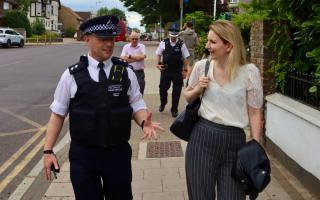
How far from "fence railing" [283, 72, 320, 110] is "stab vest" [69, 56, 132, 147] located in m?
2.84

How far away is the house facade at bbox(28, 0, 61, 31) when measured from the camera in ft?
332

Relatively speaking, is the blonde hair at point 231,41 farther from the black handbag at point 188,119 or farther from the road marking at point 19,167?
the road marking at point 19,167

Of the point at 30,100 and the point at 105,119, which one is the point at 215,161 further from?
the point at 30,100

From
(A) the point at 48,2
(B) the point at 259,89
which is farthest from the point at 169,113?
(A) the point at 48,2

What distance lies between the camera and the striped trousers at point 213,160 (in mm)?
3840

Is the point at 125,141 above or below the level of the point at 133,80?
below

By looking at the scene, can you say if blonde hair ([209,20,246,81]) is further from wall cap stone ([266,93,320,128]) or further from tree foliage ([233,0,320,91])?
tree foliage ([233,0,320,91])

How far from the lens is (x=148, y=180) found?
21.1ft

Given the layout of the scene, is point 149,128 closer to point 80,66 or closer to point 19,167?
point 80,66

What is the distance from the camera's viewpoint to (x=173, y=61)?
10883 millimetres

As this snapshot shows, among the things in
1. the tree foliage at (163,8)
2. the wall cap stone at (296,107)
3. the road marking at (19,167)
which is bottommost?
the road marking at (19,167)

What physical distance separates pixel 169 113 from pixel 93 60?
7915 millimetres

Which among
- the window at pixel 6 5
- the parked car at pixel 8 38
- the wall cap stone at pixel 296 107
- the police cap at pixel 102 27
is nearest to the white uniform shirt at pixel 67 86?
the police cap at pixel 102 27

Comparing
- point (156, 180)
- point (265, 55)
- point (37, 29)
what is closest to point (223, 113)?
point (156, 180)
